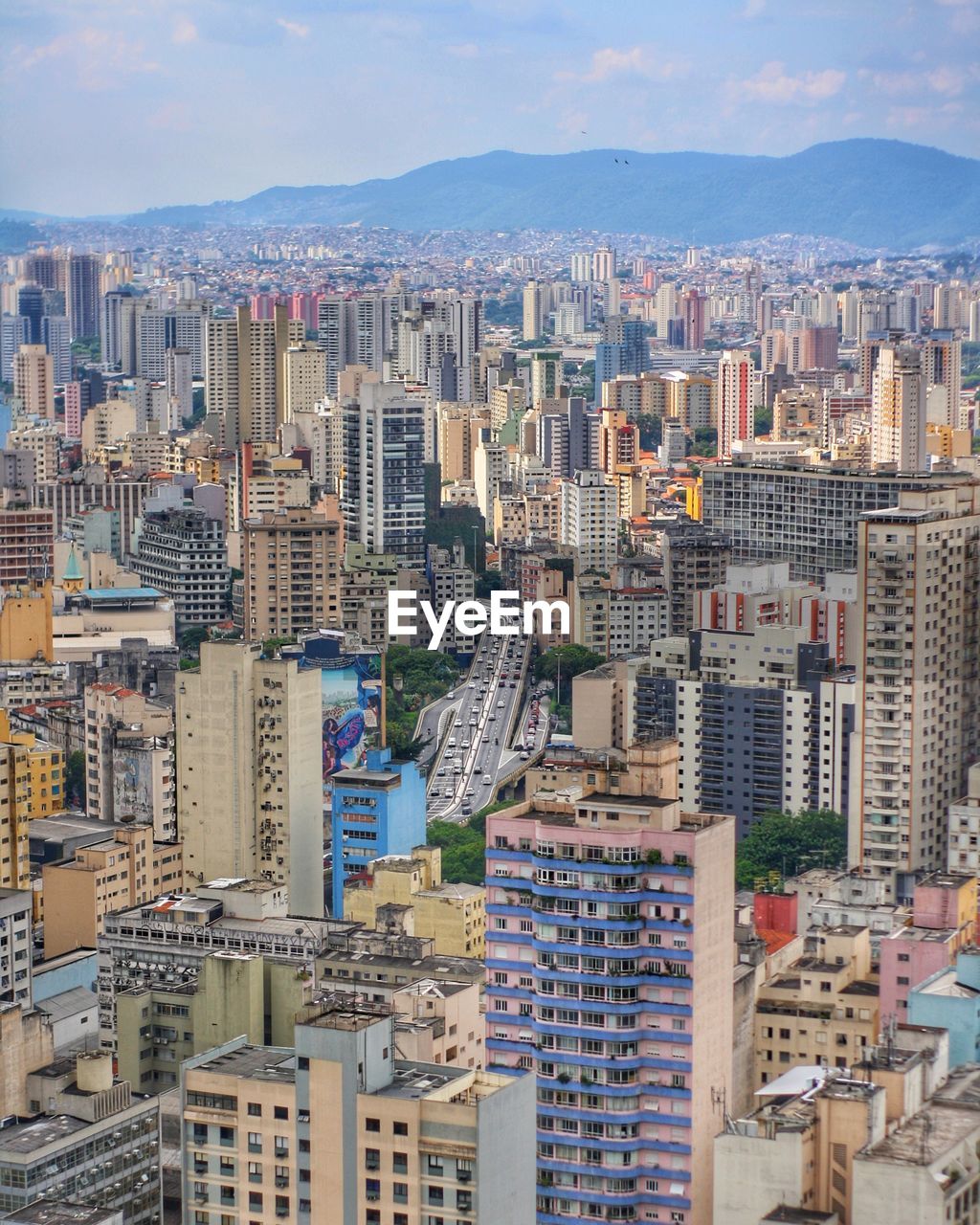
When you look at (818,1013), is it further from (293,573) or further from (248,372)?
(248,372)

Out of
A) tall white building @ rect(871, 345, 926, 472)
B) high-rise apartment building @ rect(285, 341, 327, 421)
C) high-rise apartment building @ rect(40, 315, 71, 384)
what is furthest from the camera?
high-rise apartment building @ rect(40, 315, 71, 384)

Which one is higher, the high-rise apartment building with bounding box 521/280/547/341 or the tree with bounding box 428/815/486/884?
the high-rise apartment building with bounding box 521/280/547/341

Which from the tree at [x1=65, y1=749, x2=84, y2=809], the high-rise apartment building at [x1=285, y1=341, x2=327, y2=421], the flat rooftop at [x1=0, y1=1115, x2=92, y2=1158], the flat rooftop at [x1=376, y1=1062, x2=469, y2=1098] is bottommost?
the flat rooftop at [x1=0, y1=1115, x2=92, y2=1158]

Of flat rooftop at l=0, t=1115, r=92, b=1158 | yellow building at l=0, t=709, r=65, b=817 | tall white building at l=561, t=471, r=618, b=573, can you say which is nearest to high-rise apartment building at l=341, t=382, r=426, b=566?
tall white building at l=561, t=471, r=618, b=573

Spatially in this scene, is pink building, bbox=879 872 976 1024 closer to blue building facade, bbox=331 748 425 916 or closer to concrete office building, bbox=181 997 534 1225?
concrete office building, bbox=181 997 534 1225

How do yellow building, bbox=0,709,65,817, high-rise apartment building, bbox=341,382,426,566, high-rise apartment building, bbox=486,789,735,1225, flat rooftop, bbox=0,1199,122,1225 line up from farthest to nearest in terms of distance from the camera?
high-rise apartment building, bbox=341,382,426,566 → yellow building, bbox=0,709,65,817 → high-rise apartment building, bbox=486,789,735,1225 → flat rooftop, bbox=0,1199,122,1225

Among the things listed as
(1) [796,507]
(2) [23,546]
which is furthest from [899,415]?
(2) [23,546]

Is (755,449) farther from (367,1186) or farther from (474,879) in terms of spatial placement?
(367,1186)
